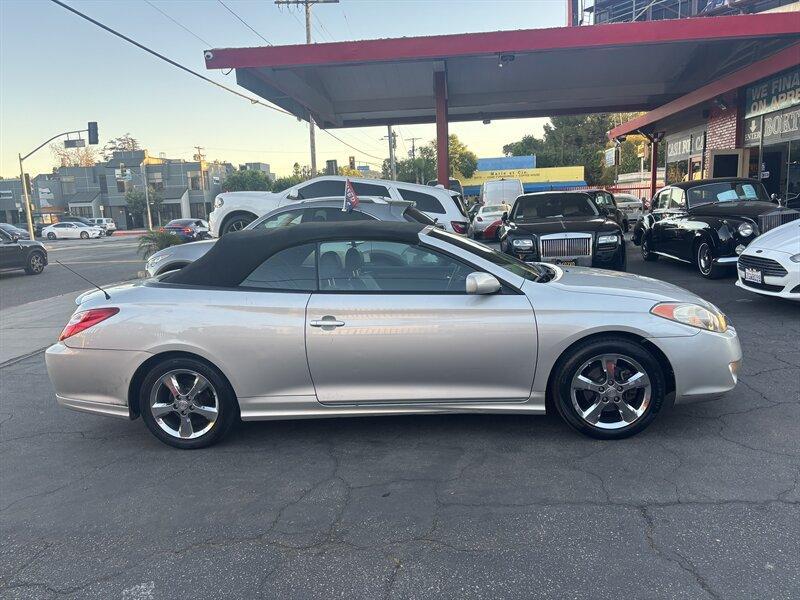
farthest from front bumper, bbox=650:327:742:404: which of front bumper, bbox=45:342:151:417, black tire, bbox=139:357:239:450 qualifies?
front bumper, bbox=45:342:151:417

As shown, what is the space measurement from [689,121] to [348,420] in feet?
72.0

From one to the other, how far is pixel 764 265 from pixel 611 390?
478 centimetres

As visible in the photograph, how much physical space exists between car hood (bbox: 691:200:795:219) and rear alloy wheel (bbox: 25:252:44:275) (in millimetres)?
17872

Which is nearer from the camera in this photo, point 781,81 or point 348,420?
point 348,420

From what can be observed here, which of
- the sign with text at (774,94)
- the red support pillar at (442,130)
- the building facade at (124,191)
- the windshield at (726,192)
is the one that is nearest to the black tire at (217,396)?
the windshield at (726,192)

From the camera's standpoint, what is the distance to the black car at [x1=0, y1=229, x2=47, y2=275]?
17578mm

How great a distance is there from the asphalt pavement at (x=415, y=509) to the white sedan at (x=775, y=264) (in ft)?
9.01

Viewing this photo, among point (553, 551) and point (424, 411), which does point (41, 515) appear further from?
point (553, 551)

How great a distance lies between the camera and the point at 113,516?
3.54 metres

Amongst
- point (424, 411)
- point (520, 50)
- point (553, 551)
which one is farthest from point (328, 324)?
point (520, 50)

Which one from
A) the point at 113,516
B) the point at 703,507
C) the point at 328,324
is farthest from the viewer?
the point at 328,324

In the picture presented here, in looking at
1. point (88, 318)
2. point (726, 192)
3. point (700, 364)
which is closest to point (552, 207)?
point (726, 192)

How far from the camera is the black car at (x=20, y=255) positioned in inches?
692

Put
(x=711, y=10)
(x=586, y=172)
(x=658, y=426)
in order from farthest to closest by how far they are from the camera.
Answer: (x=586, y=172) < (x=711, y=10) < (x=658, y=426)
